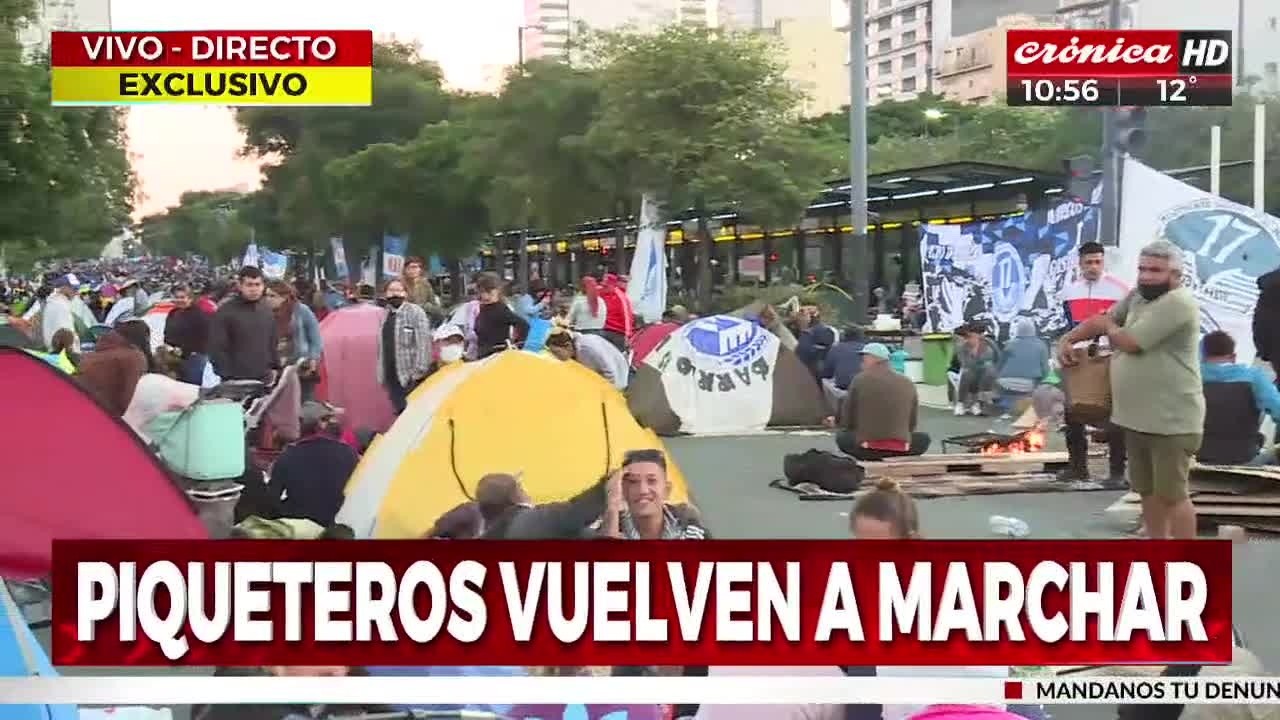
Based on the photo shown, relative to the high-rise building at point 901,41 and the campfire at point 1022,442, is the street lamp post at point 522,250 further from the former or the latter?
the campfire at point 1022,442

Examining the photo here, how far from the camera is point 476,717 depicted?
3541 millimetres

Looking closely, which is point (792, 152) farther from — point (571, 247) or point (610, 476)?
point (610, 476)

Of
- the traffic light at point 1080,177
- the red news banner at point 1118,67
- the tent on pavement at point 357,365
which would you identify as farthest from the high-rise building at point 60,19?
the traffic light at point 1080,177

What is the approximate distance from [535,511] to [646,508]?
0.65ft

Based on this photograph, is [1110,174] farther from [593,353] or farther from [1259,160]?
[593,353]

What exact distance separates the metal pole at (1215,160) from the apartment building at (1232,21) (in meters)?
0.10

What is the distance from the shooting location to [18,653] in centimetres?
346

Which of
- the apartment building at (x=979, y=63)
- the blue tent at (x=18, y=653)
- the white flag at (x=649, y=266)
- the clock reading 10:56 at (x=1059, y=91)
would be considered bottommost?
the blue tent at (x=18, y=653)

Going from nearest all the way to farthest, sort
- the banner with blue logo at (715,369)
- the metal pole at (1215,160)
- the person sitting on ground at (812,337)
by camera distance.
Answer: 1. the metal pole at (1215,160)
2. the person sitting on ground at (812,337)
3. the banner with blue logo at (715,369)

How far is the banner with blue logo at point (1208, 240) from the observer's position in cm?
336

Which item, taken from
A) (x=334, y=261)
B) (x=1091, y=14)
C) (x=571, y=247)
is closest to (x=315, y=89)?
(x=334, y=261)

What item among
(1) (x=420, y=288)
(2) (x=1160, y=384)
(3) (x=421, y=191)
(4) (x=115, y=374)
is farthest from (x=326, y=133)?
(2) (x=1160, y=384)

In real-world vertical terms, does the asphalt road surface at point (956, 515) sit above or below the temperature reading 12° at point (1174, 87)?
below

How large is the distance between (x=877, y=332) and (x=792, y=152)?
360 millimetres
